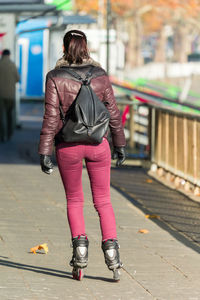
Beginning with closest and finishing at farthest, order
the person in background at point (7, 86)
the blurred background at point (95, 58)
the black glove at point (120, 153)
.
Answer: the black glove at point (120, 153) < the blurred background at point (95, 58) < the person in background at point (7, 86)

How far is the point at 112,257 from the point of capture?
6125mm

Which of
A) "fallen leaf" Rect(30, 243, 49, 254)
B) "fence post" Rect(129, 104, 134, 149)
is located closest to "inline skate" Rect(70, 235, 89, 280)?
"fallen leaf" Rect(30, 243, 49, 254)

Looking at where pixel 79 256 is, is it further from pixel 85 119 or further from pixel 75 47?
pixel 75 47

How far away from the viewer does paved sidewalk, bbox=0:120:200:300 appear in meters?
5.91

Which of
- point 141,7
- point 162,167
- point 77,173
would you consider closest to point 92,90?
point 77,173

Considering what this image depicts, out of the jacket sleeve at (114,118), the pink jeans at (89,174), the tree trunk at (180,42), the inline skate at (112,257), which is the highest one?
the jacket sleeve at (114,118)

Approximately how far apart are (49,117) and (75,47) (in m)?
0.49

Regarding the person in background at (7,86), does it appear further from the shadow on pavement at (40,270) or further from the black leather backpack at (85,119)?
the black leather backpack at (85,119)

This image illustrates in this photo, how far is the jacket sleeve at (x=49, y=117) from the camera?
6.06 metres

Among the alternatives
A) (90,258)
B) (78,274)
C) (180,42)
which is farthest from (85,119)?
(180,42)

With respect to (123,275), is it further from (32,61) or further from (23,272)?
(32,61)

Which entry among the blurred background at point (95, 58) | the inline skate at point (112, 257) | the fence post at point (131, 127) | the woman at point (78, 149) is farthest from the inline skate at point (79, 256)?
the fence post at point (131, 127)

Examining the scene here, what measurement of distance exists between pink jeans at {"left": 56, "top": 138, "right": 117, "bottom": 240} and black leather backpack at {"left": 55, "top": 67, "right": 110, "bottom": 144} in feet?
0.30

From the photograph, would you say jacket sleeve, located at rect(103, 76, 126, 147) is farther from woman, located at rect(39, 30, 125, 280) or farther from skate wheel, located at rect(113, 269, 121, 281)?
skate wheel, located at rect(113, 269, 121, 281)
